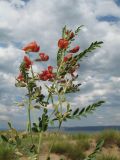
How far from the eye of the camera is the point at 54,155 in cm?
1566

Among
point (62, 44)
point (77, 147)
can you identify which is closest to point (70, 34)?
point (62, 44)

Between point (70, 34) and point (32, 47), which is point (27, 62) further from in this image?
point (70, 34)

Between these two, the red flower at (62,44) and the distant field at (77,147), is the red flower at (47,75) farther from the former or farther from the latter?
the distant field at (77,147)

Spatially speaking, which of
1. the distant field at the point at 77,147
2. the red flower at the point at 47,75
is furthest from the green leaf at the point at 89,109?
the distant field at the point at 77,147

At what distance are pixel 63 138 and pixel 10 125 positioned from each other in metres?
14.3

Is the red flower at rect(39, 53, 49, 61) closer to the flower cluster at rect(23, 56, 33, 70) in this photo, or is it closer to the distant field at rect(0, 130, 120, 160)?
the flower cluster at rect(23, 56, 33, 70)

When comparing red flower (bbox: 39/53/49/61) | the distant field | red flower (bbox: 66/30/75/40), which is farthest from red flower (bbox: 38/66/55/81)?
the distant field

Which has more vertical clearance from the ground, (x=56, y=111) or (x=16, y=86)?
(x=16, y=86)

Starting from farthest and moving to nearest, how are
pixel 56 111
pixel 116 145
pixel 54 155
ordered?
1. pixel 116 145
2. pixel 54 155
3. pixel 56 111

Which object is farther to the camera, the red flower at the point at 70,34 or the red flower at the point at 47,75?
the red flower at the point at 70,34

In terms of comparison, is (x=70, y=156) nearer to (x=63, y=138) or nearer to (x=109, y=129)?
(x=63, y=138)

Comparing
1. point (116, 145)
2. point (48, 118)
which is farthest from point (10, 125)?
point (116, 145)

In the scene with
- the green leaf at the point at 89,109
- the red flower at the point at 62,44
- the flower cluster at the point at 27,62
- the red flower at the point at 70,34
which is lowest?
the green leaf at the point at 89,109

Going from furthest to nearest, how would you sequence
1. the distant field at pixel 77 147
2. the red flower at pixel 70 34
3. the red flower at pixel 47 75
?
the distant field at pixel 77 147 < the red flower at pixel 70 34 < the red flower at pixel 47 75
